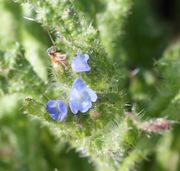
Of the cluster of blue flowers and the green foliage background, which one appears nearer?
the cluster of blue flowers

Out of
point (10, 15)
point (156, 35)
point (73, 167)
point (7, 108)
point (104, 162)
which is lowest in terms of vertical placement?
point (104, 162)

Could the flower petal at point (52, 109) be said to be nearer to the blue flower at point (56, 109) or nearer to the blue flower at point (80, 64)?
the blue flower at point (56, 109)

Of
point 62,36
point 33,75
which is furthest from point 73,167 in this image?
point 62,36

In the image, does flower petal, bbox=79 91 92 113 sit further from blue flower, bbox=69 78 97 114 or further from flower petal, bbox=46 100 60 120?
flower petal, bbox=46 100 60 120

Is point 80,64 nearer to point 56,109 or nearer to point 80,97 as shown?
point 80,97

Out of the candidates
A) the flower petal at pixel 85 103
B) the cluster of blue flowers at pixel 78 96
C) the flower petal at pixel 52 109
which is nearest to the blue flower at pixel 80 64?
the cluster of blue flowers at pixel 78 96

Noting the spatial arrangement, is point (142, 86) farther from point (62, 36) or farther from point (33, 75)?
point (62, 36)

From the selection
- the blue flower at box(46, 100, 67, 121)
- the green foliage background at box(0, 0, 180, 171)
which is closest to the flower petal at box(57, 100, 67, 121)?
the blue flower at box(46, 100, 67, 121)
